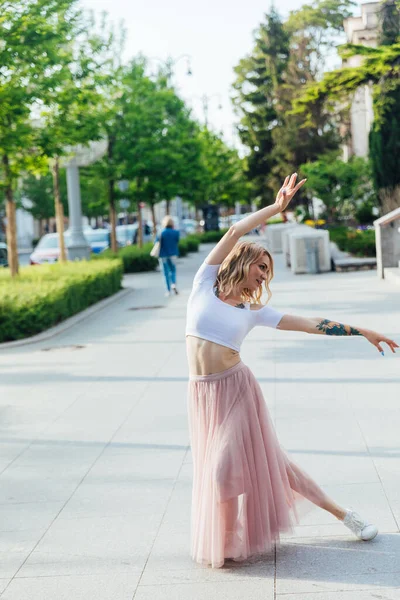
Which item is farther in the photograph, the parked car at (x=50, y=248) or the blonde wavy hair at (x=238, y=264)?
the parked car at (x=50, y=248)

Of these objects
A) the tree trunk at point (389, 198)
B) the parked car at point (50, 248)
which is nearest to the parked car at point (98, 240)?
the parked car at point (50, 248)

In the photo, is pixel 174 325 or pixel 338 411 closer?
pixel 338 411

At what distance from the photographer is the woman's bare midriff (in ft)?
15.6

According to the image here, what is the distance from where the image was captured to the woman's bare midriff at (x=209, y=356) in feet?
15.6

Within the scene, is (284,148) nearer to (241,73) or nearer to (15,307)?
(241,73)

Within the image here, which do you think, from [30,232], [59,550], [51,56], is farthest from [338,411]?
[30,232]

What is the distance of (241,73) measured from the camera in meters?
69.7

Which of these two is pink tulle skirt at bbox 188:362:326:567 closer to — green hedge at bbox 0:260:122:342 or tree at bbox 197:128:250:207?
green hedge at bbox 0:260:122:342

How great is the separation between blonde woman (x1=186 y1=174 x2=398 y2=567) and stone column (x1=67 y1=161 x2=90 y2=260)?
25.1m

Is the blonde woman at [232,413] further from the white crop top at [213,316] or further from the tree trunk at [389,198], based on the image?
the tree trunk at [389,198]

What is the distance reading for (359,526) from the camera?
4.98 meters

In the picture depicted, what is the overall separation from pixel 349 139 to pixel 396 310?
46.0 metres

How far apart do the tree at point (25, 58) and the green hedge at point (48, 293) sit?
2446mm

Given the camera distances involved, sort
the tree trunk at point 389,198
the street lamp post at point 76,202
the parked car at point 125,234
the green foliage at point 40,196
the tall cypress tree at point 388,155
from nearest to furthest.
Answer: the tree trunk at point 389,198 → the tall cypress tree at point 388,155 → the street lamp post at point 76,202 → the parked car at point 125,234 → the green foliage at point 40,196
